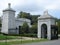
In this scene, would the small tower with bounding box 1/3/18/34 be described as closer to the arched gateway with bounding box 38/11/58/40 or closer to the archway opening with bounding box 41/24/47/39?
the archway opening with bounding box 41/24/47/39

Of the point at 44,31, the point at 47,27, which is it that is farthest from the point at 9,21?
the point at 47,27

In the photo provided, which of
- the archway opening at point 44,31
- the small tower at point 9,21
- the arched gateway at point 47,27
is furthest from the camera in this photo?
the small tower at point 9,21

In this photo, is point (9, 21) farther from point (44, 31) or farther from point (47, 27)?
point (47, 27)

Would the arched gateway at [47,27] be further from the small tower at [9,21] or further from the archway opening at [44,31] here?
the small tower at [9,21]

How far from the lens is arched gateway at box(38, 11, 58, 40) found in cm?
3791

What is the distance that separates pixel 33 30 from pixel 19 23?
30.8 ft

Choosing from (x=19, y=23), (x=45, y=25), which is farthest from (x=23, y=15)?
(x=45, y=25)

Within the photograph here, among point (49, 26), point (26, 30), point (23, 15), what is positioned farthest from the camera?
point (23, 15)

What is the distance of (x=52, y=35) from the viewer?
38844 mm

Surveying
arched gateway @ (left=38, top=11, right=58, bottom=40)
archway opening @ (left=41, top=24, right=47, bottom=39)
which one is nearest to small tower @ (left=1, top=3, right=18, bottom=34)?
archway opening @ (left=41, top=24, right=47, bottom=39)

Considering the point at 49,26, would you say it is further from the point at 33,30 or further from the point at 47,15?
the point at 33,30

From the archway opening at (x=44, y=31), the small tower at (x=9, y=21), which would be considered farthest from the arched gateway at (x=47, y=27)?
the small tower at (x=9, y=21)

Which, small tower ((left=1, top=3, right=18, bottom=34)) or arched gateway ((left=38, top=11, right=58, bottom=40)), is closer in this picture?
arched gateway ((left=38, top=11, right=58, bottom=40))

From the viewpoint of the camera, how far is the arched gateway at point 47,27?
3791 cm
